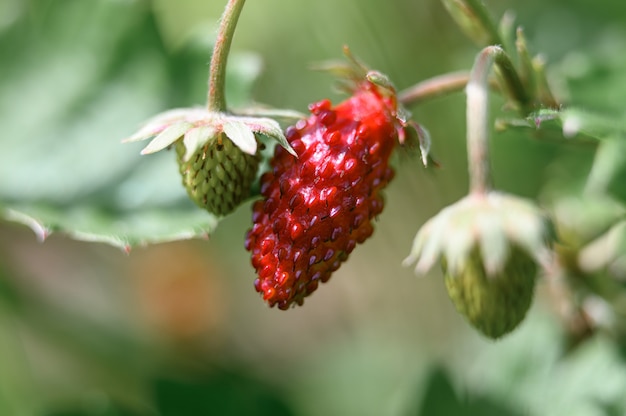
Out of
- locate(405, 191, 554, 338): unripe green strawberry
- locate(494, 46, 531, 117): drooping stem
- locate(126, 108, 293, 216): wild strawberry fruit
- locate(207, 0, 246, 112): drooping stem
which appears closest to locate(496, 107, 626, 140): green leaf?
locate(494, 46, 531, 117): drooping stem

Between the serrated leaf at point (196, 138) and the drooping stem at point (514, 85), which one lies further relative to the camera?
the drooping stem at point (514, 85)

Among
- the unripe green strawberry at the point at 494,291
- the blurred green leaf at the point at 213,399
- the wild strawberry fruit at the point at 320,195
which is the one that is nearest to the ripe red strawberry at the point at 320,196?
the wild strawberry fruit at the point at 320,195

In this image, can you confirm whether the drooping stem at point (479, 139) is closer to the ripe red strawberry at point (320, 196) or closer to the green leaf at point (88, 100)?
the ripe red strawberry at point (320, 196)

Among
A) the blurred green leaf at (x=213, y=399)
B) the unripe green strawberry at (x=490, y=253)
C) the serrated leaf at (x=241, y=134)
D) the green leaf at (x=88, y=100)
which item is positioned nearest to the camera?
the unripe green strawberry at (x=490, y=253)

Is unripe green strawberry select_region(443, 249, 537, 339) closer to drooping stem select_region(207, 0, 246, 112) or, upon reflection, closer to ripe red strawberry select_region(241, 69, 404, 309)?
ripe red strawberry select_region(241, 69, 404, 309)

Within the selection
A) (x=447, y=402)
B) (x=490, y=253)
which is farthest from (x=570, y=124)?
(x=447, y=402)

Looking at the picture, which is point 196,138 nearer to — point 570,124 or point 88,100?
point 570,124
